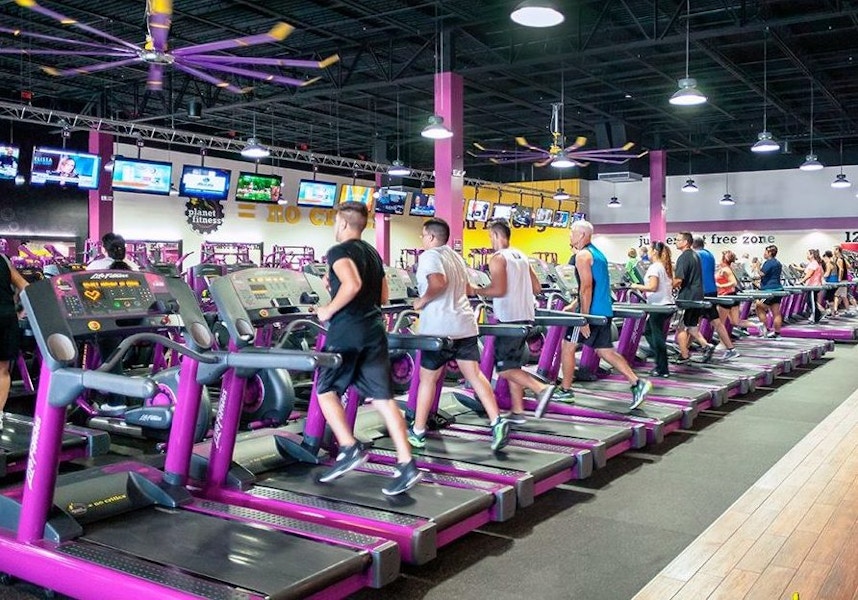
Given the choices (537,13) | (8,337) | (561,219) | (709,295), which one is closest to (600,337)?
(537,13)

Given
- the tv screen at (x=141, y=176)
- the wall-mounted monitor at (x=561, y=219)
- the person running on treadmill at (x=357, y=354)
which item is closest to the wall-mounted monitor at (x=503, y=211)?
the wall-mounted monitor at (x=561, y=219)

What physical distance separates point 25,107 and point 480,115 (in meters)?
9.61

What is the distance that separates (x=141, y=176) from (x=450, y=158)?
5239 millimetres

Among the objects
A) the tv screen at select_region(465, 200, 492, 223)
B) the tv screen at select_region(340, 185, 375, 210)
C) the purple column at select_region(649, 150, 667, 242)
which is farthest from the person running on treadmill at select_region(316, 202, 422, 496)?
the purple column at select_region(649, 150, 667, 242)

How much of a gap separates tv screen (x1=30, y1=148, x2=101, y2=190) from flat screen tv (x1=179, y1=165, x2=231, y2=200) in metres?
1.60

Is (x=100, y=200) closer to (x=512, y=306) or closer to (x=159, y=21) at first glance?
(x=159, y=21)

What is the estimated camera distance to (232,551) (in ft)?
10.3

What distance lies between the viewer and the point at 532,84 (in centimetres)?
1496

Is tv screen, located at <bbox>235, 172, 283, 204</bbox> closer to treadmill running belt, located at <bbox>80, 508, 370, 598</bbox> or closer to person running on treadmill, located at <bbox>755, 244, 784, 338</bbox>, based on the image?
person running on treadmill, located at <bbox>755, 244, 784, 338</bbox>

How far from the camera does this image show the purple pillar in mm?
11898

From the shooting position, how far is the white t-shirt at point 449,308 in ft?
15.9

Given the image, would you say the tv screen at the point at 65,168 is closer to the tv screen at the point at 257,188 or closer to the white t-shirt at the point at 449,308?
the tv screen at the point at 257,188

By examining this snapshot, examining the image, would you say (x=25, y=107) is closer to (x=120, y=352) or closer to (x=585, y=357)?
(x=585, y=357)

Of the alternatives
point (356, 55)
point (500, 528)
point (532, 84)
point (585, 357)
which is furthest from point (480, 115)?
point (500, 528)
